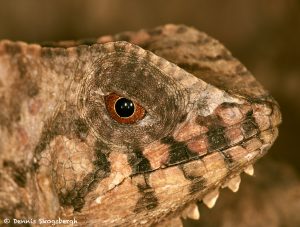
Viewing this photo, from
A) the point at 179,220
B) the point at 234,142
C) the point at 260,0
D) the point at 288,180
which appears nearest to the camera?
the point at 234,142

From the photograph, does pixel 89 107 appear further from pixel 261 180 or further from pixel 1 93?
pixel 261 180

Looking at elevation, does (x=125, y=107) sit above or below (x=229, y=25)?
below

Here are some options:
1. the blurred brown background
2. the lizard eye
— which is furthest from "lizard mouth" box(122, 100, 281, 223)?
the blurred brown background

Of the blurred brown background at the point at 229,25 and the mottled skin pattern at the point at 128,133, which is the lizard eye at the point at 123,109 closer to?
the mottled skin pattern at the point at 128,133

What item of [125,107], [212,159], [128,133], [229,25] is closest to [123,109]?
[125,107]

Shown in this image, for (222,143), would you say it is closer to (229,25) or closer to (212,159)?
(212,159)

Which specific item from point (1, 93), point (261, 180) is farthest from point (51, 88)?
point (261, 180)

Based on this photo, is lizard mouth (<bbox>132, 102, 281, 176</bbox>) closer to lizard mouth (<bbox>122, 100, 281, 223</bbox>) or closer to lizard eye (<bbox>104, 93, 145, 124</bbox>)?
lizard mouth (<bbox>122, 100, 281, 223</bbox>)
